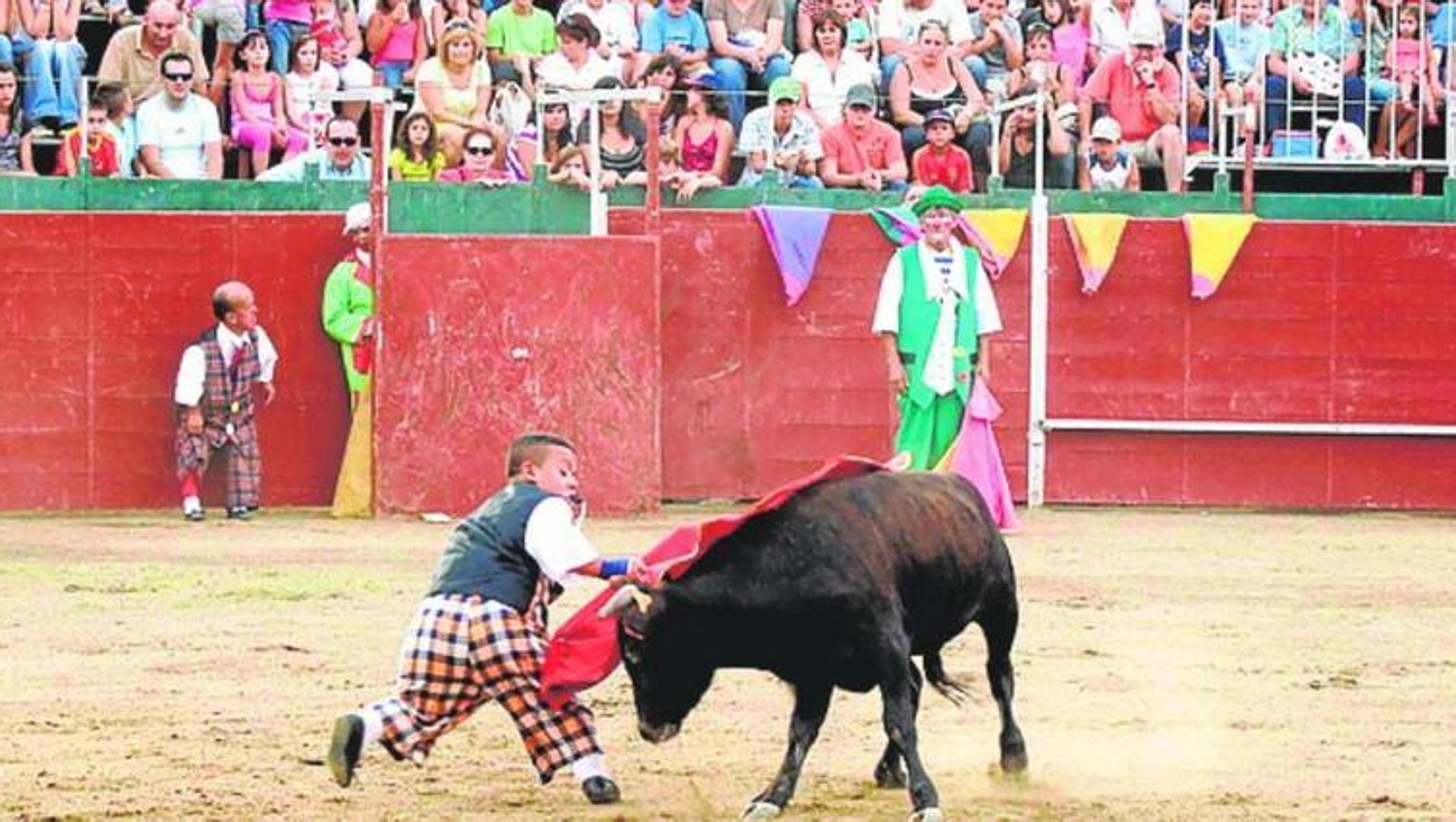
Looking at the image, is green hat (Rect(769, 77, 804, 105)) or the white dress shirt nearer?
the white dress shirt

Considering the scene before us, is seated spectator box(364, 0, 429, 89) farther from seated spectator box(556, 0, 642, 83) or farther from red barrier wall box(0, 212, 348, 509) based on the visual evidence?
red barrier wall box(0, 212, 348, 509)

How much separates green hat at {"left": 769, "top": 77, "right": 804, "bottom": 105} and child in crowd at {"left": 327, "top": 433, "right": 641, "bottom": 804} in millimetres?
9970

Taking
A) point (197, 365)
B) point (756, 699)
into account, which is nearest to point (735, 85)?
point (197, 365)

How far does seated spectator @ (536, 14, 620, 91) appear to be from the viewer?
18.1 m

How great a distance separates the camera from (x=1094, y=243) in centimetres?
1802

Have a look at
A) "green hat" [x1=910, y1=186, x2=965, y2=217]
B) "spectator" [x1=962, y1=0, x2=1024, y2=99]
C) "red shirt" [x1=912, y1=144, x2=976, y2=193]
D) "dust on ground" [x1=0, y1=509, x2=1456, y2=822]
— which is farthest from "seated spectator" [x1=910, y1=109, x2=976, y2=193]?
"green hat" [x1=910, y1=186, x2=965, y2=217]

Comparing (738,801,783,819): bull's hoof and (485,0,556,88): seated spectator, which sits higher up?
(485,0,556,88): seated spectator

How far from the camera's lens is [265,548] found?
49.8 ft

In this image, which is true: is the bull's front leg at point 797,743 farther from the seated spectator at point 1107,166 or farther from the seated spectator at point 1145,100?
the seated spectator at point 1145,100

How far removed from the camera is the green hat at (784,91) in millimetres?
18016

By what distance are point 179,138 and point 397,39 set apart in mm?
1536

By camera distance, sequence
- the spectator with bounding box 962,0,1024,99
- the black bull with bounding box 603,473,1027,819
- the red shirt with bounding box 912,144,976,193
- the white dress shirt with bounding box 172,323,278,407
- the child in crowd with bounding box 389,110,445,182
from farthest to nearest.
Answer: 1. the spectator with bounding box 962,0,1024,99
2. the red shirt with bounding box 912,144,976,193
3. the child in crowd with bounding box 389,110,445,182
4. the white dress shirt with bounding box 172,323,278,407
5. the black bull with bounding box 603,473,1027,819

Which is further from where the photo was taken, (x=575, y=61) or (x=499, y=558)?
(x=575, y=61)

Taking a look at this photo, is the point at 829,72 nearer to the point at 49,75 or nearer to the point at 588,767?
the point at 49,75
